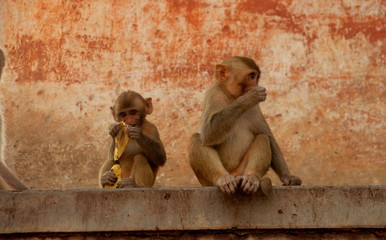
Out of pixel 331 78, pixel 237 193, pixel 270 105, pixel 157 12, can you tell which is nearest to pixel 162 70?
pixel 157 12

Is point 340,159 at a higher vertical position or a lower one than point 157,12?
lower

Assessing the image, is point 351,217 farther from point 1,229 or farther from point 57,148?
point 57,148

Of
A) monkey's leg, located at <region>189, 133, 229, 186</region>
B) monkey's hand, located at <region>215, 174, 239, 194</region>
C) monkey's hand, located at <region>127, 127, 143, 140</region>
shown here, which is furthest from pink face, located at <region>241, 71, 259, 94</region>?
monkey's hand, located at <region>215, 174, 239, 194</region>

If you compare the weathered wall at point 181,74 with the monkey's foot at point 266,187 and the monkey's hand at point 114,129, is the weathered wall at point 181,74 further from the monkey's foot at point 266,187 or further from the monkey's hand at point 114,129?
the monkey's foot at point 266,187

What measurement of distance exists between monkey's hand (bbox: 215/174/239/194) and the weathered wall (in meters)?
5.69

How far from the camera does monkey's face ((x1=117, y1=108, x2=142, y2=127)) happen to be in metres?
5.48

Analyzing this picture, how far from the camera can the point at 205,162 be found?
452cm

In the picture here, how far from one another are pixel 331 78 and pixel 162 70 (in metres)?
2.28

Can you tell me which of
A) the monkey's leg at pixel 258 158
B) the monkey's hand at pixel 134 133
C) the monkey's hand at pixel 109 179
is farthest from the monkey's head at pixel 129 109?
the monkey's leg at pixel 258 158

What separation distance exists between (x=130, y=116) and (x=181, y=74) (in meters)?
4.78

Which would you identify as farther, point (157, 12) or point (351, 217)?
point (157, 12)

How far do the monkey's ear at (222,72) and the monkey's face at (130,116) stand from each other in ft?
2.68

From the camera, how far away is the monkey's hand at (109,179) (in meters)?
5.19

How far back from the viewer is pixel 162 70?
1025 centimetres
